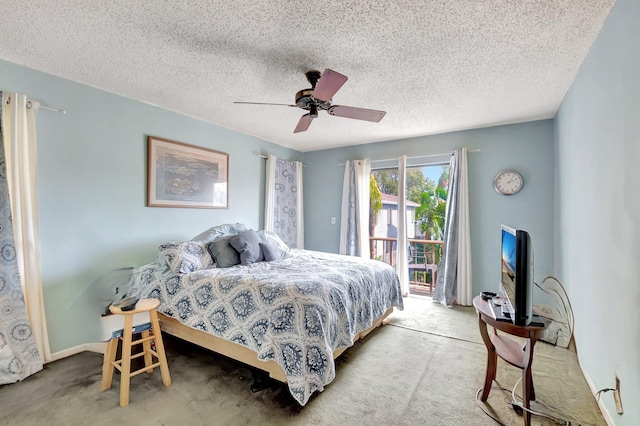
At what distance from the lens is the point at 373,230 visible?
198 inches

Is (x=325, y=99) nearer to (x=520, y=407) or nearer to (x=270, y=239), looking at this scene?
(x=270, y=239)

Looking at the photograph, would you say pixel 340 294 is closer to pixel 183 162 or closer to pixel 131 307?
pixel 131 307

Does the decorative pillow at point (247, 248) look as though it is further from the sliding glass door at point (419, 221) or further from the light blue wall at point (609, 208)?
the light blue wall at point (609, 208)

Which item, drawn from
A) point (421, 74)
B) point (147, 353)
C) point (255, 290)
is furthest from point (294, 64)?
point (147, 353)

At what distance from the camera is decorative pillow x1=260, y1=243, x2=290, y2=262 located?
126 inches

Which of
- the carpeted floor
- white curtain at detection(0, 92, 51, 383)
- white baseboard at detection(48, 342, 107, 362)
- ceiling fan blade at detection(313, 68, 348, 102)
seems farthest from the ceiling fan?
white baseboard at detection(48, 342, 107, 362)

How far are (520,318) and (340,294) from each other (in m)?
1.19

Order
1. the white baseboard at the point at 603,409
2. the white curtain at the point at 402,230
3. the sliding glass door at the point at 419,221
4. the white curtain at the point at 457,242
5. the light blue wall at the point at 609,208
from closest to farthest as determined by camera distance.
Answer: the light blue wall at the point at 609,208
the white baseboard at the point at 603,409
the white curtain at the point at 457,242
the white curtain at the point at 402,230
the sliding glass door at the point at 419,221

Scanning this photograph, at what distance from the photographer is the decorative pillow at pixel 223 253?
2.91 metres

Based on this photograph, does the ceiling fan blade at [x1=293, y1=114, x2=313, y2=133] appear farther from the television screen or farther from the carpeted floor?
the carpeted floor

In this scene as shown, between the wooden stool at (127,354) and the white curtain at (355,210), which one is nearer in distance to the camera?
the wooden stool at (127,354)

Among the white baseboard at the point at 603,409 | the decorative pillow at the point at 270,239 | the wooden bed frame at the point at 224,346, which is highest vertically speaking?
the decorative pillow at the point at 270,239

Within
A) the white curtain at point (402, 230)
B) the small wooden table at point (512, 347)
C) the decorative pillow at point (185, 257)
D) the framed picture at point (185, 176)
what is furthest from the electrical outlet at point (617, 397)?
the framed picture at point (185, 176)

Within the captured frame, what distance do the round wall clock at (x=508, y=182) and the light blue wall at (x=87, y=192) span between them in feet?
13.5
